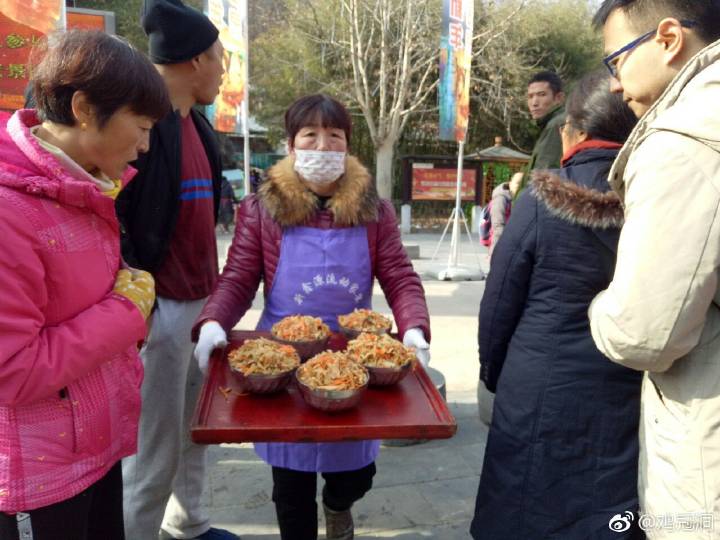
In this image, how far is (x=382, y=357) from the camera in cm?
186

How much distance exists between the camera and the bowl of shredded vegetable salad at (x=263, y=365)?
171 centimetres

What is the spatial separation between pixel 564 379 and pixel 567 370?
0.10 ft

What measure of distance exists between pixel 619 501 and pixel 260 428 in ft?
3.75

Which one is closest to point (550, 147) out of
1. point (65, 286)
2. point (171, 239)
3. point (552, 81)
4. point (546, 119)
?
point (546, 119)

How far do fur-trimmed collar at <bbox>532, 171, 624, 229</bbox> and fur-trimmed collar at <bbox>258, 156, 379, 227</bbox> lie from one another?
2.44ft

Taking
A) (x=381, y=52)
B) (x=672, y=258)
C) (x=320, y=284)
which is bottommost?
(x=320, y=284)

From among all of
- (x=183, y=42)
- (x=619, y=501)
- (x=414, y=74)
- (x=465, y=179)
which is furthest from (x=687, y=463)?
(x=414, y=74)

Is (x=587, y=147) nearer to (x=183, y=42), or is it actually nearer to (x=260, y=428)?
(x=260, y=428)

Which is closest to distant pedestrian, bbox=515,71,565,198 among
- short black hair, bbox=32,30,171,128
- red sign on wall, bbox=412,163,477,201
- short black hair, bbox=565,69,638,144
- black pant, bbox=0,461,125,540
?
short black hair, bbox=565,69,638,144

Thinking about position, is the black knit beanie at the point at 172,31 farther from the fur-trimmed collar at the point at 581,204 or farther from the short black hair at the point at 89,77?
the fur-trimmed collar at the point at 581,204

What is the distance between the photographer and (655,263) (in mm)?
1085

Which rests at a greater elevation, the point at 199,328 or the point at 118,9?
the point at 118,9

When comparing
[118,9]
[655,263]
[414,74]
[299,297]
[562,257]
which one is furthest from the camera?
[414,74]

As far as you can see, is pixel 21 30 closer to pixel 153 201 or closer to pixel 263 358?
pixel 153 201
